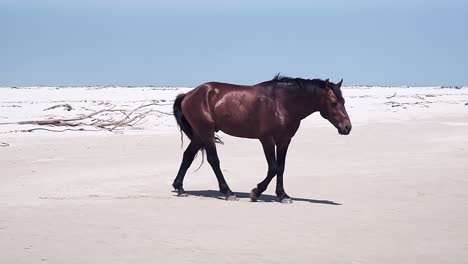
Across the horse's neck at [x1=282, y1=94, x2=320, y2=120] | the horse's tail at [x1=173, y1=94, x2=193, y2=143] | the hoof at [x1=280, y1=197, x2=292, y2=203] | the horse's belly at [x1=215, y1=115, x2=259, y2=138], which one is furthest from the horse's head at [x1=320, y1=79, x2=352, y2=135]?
the horse's tail at [x1=173, y1=94, x2=193, y2=143]

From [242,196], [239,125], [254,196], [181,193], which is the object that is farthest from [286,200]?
[181,193]

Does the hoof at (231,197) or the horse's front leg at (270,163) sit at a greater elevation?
the horse's front leg at (270,163)

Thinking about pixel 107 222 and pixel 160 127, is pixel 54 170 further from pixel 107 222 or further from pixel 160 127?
pixel 160 127

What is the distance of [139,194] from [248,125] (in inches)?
77.1

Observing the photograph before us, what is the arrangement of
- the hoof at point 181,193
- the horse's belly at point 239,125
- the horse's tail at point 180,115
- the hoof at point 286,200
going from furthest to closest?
the horse's tail at point 180,115
the hoof at point 181,193
the horse's belly at point 239,125
the hoof at point 286,200

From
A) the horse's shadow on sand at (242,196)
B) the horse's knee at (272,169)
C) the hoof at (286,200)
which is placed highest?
the horse's knee at (272,169)

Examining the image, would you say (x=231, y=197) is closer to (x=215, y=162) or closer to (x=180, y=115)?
(x=215, y=162)

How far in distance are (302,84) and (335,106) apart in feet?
1.98

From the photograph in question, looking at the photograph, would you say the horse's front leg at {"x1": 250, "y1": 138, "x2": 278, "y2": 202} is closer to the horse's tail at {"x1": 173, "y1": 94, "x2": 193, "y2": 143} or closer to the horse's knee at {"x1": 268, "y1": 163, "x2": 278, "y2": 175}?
the horse's knee at {"x1": 268, "y1": 163, "x2": 278, "y2": 175}

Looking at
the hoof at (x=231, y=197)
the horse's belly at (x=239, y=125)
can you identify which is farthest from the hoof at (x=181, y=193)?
the horse's belly at (x=239, y=125)

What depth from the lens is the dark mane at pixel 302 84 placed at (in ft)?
→ 37.3

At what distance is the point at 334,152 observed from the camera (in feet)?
60.8

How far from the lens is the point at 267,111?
11.4m

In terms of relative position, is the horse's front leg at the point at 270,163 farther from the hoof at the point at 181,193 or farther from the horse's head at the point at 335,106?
the hoof at the point at 181,193
